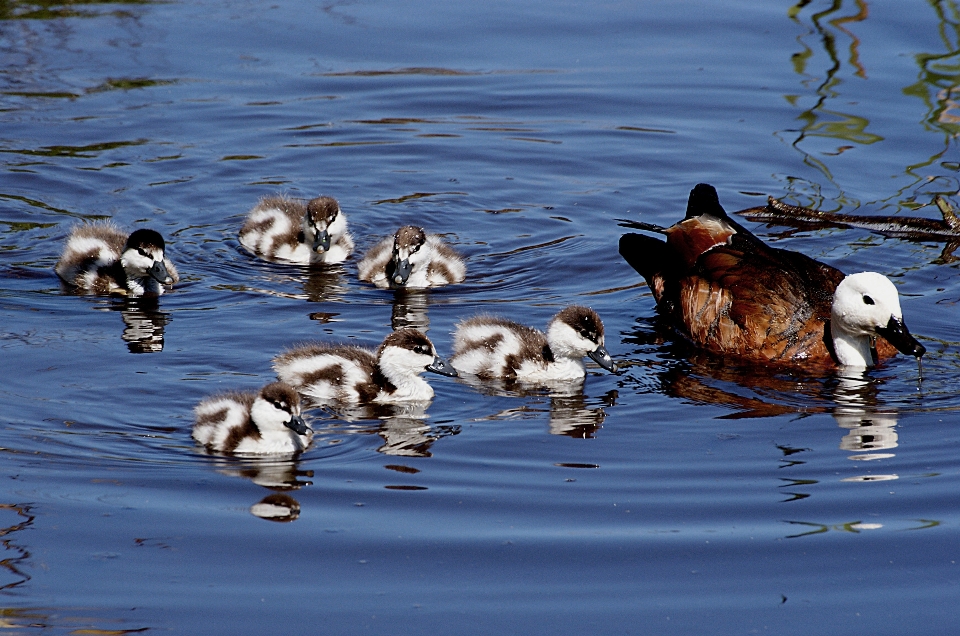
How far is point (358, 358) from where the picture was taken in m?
6.61

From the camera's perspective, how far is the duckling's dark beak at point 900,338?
267 inches

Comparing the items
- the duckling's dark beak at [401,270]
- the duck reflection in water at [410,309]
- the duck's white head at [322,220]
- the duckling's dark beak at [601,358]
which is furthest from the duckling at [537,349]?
the duck's white head at [322,220]

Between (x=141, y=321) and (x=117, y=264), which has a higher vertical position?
(x=117, y=264)

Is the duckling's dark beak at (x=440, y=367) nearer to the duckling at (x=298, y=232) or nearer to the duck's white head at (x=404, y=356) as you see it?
the duck's white head at (x=404, y=356)

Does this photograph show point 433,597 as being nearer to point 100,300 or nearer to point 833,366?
point 833,366

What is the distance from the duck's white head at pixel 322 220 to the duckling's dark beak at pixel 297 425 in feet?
10.9

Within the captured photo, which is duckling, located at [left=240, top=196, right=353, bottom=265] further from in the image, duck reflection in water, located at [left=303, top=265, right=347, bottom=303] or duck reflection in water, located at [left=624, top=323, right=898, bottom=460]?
duck reflection in water, located at [left=624, top=323, right=898, bottom=460]

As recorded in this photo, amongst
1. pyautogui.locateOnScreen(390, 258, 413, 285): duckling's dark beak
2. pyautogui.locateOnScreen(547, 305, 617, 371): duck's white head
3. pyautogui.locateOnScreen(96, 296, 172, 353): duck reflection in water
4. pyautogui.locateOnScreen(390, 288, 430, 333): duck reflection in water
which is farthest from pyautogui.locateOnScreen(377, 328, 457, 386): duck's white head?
pyautogui.locateOnScreen(390, 258, 413, 285): duckling's dark beak

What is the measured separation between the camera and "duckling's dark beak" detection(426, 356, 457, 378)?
6.61 m

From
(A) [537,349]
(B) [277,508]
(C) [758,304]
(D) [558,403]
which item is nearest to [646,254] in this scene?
(C) [758,304]

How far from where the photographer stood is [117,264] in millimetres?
8250

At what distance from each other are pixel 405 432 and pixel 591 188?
15.8 feet

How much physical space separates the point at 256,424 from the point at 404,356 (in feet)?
3.35

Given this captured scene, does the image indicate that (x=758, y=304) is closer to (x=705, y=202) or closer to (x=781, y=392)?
(x=781, y=392)
